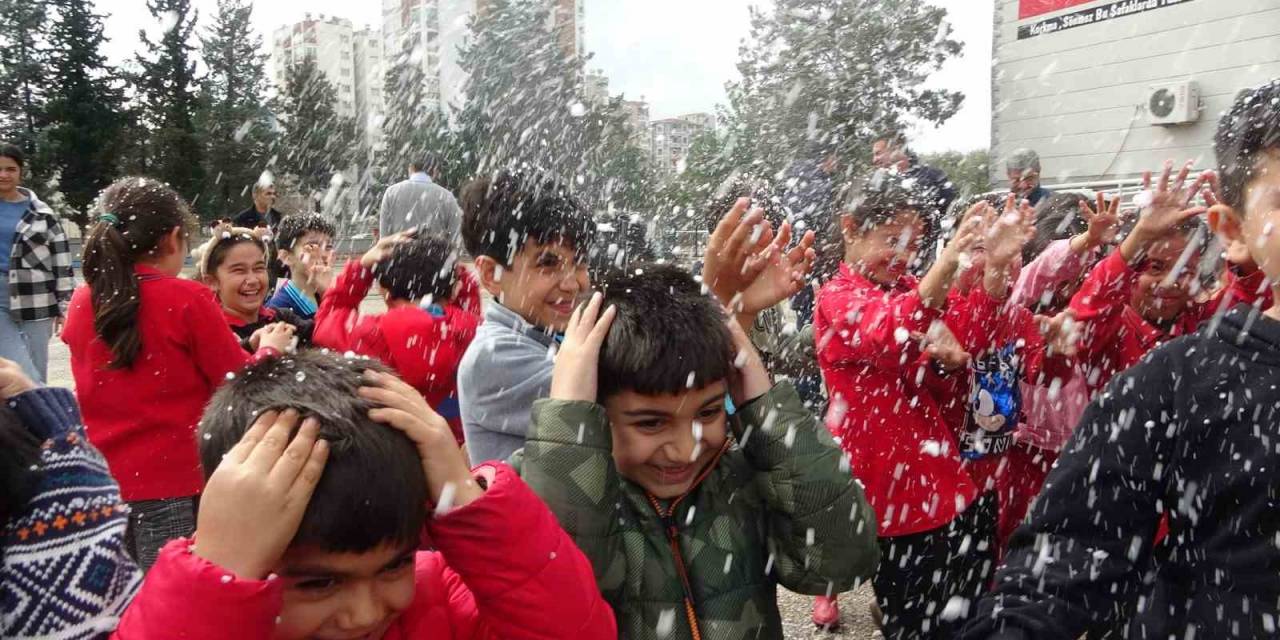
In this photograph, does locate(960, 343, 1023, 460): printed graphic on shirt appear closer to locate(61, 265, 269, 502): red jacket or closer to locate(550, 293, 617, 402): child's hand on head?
locate(550, 293, 617, 402): child's hand on head

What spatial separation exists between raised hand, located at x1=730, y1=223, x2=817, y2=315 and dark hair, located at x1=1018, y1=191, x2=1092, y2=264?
2351mm

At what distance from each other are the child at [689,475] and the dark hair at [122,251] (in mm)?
2095

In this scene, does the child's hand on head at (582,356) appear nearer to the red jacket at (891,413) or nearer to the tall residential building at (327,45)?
the red jacket at (891,413)

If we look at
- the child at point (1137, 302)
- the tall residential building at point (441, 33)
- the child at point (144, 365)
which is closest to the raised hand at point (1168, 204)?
the child at point (1137, 302)

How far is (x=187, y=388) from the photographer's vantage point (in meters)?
3.23

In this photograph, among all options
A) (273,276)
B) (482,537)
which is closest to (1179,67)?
(273,276)

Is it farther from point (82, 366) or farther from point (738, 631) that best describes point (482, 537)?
point (82, 366)

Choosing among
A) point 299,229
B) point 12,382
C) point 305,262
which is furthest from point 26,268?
point 12,382

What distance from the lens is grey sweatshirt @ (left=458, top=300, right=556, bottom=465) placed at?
2.21 meters

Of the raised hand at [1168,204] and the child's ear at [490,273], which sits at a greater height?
the raised hand at [1168,204]

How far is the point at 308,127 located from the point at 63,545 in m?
38.8

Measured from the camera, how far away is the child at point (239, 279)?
14.3 ft

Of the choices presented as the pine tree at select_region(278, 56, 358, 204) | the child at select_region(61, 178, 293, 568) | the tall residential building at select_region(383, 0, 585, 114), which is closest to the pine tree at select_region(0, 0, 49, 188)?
the pine tree at select_region(278, 56, 358, 204)

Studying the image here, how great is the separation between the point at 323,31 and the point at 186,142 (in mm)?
48906
